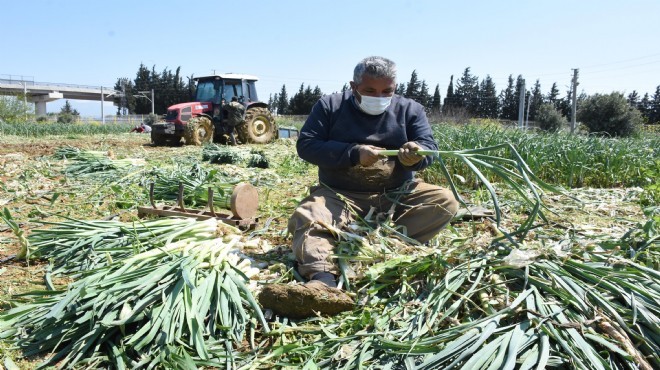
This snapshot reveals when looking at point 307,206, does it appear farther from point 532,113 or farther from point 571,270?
point 532,113

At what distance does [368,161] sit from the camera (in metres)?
2.74

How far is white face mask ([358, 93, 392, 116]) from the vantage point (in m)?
2.90

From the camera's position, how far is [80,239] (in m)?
2.77

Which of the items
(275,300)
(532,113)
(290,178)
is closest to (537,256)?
(275,300)

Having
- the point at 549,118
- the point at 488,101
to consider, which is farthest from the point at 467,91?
the point at 549,118

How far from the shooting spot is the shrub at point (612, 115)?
21656 mm

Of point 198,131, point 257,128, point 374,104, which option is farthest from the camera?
point 257,128

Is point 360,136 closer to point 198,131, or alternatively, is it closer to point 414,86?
point 198,131

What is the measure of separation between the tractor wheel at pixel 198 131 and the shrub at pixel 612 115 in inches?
664

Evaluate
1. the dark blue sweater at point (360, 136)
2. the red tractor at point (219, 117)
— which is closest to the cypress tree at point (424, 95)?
the red tractor at point (219, 117)

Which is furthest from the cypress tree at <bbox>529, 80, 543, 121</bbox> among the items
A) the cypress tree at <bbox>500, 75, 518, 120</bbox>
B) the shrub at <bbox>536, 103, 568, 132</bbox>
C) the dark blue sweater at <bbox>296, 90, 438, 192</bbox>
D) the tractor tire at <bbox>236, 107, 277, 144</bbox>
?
the dark blue sweater at <bbox>296, 90, 438, 192</bbox>

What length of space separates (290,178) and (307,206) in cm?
416

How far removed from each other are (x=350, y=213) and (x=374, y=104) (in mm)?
663

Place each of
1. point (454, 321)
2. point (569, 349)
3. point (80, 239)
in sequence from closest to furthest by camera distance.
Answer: point (569, 349) → point (454, 321) → point (80, 239)
